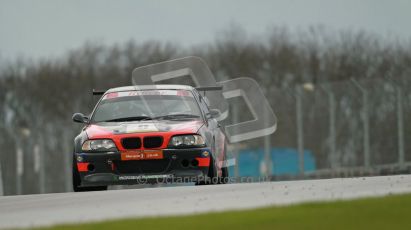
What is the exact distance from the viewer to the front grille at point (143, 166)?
15.8m

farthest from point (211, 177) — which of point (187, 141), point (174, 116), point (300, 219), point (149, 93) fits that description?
point (300, 219)

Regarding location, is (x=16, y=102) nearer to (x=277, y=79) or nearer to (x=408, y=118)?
(x=277, y=79)

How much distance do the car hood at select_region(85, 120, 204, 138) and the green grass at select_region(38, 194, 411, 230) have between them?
17.1ft

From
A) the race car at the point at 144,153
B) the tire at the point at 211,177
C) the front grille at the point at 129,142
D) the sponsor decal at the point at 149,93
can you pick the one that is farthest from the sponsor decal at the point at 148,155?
the sponsor decal at the point at 149,93

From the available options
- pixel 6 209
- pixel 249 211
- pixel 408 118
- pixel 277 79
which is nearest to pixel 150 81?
pixel 408 118

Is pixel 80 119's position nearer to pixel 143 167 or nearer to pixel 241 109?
pixel 143 167

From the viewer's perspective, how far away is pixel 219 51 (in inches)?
2950

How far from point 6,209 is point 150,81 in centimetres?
1291

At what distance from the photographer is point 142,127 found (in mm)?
16078

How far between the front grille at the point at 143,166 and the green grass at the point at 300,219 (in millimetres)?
5000

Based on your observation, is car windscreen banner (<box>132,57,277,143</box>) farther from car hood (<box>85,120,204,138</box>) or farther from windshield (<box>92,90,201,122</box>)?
car hood (<box>85,120,204,138</box>)

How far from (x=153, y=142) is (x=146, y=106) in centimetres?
129

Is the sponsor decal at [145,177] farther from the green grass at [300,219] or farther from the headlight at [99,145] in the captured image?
the green grass at [300,219]

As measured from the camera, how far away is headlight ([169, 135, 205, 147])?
1592 cm
